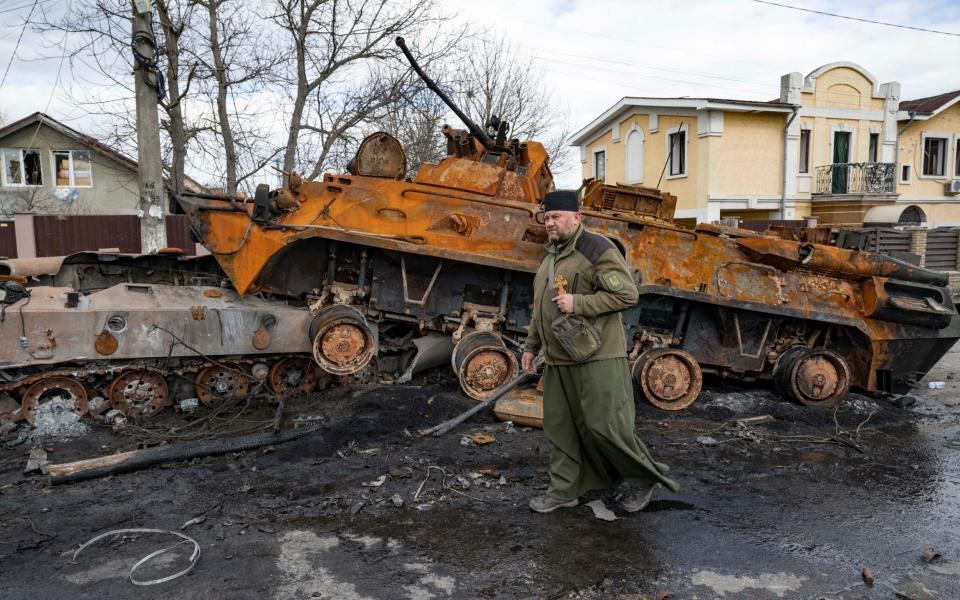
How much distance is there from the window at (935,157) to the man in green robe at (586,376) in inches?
1213

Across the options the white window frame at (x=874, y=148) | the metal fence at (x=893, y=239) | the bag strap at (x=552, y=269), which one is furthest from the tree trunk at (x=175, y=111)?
the white window frame at (x=874, y=148)

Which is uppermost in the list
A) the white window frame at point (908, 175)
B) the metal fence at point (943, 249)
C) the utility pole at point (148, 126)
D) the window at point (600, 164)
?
the window at point (600, 164)

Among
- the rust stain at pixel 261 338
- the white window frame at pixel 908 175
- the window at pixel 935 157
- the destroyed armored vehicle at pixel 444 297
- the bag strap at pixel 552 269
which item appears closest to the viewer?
the bag strap at pixel 552 269

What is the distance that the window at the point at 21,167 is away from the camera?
27.0 m

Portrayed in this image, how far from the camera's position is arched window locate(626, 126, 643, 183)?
26.7 meters

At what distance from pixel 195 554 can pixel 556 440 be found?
219 cm

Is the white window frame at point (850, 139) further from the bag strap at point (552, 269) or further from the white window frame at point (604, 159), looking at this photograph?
the bag strap at point (552, 269)

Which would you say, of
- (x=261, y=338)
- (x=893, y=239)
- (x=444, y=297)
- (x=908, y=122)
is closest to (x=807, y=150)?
(x=908, y=122)

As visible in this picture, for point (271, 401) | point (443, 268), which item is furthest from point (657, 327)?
point (271, 401)

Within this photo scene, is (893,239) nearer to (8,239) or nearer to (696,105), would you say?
(696,105)

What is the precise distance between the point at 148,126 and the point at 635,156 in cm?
2032

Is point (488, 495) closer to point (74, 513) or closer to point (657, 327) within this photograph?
point (74, 513)

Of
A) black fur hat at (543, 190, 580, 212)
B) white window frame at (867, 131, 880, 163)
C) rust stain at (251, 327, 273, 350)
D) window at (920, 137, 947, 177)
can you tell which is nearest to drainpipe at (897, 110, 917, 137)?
white window frame at (867, 131, 880, 163)

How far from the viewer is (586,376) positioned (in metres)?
4.24
